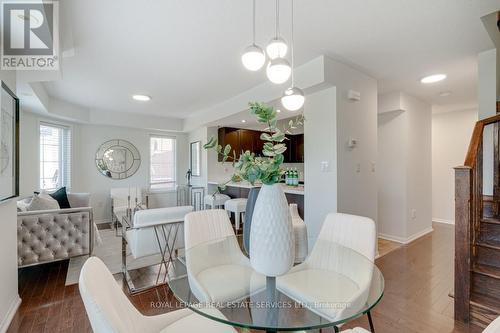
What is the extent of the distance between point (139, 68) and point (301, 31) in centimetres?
195

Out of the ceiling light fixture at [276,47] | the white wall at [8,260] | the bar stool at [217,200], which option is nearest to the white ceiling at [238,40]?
the ceiling light fixture at [276,47]

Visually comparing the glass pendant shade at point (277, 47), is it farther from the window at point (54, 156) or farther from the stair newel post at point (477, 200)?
the window at point (54, 156)

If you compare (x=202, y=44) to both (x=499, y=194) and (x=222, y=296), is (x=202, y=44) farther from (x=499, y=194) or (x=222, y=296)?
(x=499, y=194)

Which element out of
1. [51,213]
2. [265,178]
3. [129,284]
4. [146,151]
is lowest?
[129,284]

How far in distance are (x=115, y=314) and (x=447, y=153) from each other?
20.9 feet

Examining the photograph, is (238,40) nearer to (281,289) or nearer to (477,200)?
(281,289)

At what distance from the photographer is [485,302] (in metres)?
1.87

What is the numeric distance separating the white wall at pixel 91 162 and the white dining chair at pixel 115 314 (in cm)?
417

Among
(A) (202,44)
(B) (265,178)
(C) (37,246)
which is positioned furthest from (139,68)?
(B) (265,178)

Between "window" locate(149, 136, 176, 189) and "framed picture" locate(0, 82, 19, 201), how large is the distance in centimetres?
381

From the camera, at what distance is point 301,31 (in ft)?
6.83

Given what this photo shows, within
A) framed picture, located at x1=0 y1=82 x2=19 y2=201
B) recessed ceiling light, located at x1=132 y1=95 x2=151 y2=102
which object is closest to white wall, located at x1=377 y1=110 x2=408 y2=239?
recessed ceiling light, located at x1=132 y1=95 x2=151 y2=102

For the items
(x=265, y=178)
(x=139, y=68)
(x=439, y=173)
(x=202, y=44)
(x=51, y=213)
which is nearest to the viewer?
(x=265, y=178)

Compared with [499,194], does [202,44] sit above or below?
above
